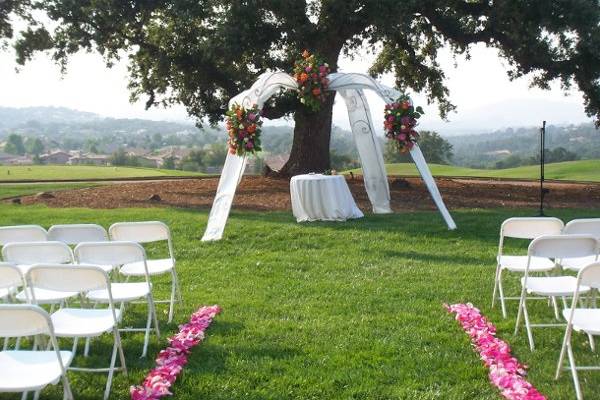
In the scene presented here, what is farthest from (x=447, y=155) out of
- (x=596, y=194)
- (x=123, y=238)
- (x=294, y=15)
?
(x=123, y=238)

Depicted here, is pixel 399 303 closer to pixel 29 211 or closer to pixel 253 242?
pixel 253 242

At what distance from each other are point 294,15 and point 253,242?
248 inches

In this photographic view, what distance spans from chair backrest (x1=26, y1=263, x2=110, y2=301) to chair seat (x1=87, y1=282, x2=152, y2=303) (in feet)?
2.32

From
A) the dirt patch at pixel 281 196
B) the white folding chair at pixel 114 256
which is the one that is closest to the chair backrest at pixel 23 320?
the white folding chair at pixel 114 256

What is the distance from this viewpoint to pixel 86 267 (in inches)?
134

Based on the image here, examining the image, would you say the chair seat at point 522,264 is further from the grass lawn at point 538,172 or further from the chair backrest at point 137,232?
the grass lawn at point 538,172

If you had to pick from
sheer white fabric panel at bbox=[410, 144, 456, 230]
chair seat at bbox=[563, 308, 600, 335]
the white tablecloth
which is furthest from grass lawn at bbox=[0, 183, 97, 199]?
chair seat at bbox=[563, 308, 600, 335]

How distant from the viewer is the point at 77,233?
5.19 metres

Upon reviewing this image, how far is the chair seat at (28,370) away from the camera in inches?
111

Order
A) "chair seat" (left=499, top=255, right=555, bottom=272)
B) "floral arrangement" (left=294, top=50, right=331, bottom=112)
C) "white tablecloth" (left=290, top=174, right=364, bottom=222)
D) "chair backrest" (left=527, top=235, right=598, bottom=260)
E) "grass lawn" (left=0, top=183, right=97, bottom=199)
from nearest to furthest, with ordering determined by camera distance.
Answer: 1. "chair backrest" (left=527, top=235, right=598, bottom=260)
2. "chair seat" (left=499, top=255, right=555, bottom=272)
3. "floral arrangement" (left=294, top=50, right=331, bottom=112)
4. "white tablecloth" (left=290, top=174, right=364, bottom=222)
5. "grass lawn" (left=0, top=183, right=97, bottom=199)

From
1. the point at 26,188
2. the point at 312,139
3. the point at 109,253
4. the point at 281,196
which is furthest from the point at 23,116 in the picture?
the point at 109,253

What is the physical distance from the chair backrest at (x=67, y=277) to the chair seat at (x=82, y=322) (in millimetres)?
262

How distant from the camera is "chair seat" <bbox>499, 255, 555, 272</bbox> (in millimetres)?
5066

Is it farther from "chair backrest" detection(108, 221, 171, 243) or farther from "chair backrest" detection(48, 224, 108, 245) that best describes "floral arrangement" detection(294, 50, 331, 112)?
"chair backrest" detection(48, 224, 108, 245)
